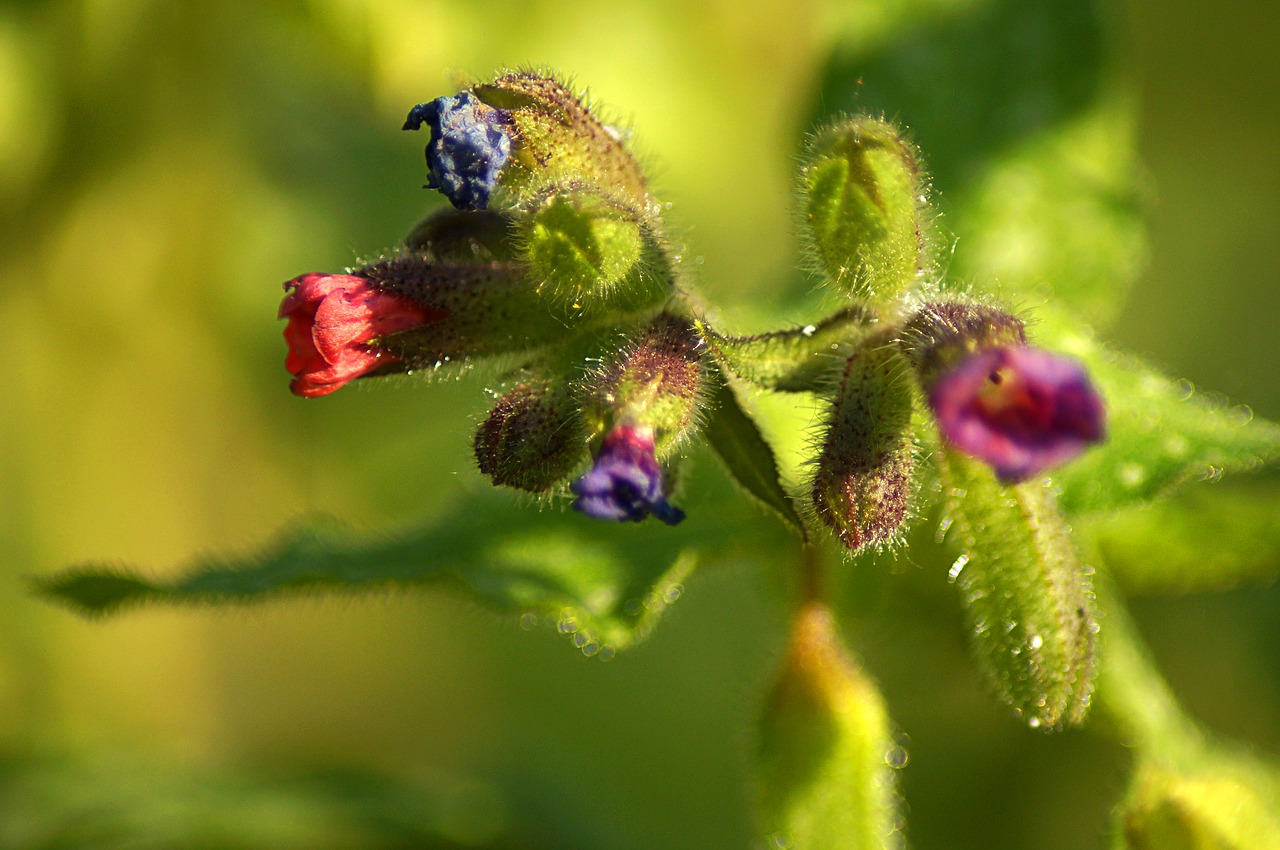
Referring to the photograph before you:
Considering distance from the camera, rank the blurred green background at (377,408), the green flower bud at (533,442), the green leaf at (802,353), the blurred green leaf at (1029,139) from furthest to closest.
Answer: the blurred green background at (377,408) < the blurred green leaf at (1029,139) < the green leaf at (802,353) < the green flower bud at (533,442)

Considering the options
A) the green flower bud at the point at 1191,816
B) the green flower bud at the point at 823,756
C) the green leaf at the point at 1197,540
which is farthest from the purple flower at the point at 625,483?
the green leaf at the point at 1197,540

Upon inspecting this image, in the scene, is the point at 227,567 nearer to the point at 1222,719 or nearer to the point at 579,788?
the point at 579,788

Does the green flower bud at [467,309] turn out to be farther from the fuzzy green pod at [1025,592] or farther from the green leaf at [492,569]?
the fuzzy green pod at [1025,592]

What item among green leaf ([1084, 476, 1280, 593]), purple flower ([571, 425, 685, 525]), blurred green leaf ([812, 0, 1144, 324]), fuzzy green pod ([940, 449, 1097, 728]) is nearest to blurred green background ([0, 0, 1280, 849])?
blurred green leaf ([812, 0, 1144, 324])

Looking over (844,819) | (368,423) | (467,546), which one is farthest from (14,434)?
(844,819)

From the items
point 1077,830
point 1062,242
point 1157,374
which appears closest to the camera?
point 1157,374

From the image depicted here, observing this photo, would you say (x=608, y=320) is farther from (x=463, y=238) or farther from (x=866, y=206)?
(x=866, y=206)
